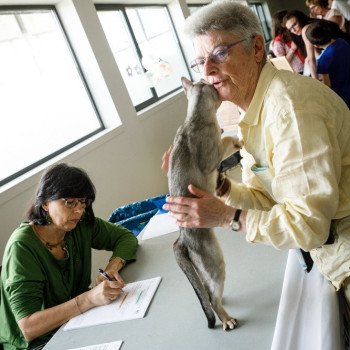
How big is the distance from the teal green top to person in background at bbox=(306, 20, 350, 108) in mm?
2316

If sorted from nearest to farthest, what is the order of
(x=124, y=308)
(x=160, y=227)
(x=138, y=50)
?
(x=124, y=308) < (x=160, y=227) < (x=138, y=50)

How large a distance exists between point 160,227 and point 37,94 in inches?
74.6

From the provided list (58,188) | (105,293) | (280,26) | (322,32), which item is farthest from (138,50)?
(105,293)

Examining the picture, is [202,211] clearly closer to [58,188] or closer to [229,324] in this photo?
[229,324]

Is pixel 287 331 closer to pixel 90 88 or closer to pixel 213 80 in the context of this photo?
pixel 213 80

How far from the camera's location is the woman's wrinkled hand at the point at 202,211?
105 cm

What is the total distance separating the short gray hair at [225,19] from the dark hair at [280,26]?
12.2 ft

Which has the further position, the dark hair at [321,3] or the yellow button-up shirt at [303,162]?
the dark hair at [321,3]

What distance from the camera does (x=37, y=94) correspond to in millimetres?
3203

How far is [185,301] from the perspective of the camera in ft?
4.39

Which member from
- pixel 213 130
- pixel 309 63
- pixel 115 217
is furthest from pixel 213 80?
pixel 309 63

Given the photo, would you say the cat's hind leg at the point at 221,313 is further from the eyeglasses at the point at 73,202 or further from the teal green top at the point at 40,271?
the eyeglasses at the point at 73,202

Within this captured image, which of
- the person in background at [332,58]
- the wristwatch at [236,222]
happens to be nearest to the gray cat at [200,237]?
the wristwatch at [236,222]

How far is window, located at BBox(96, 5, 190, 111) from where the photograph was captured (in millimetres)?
4398
